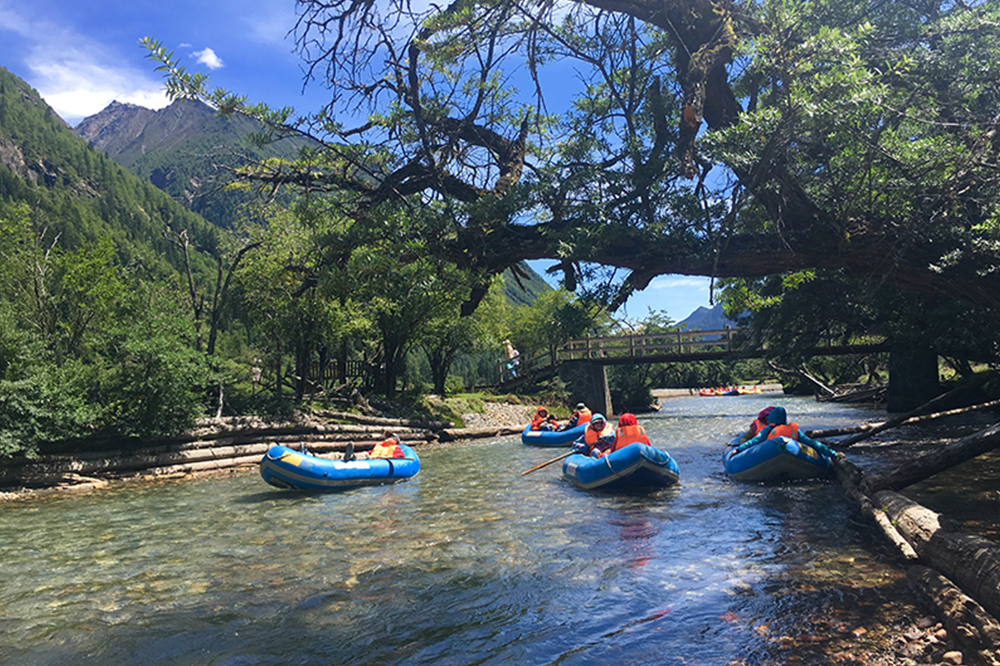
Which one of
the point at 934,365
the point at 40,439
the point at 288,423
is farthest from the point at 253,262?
the point at 934,365

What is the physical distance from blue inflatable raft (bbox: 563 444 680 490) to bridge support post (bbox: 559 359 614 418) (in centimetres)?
2529

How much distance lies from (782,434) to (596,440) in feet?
12.9

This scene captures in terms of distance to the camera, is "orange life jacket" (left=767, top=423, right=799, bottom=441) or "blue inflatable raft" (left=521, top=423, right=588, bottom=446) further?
"blue inflatable raft" (left=521, top=423, right=588, bottom=446)

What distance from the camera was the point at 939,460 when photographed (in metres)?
6.97

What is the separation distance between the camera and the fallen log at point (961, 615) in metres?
3.64

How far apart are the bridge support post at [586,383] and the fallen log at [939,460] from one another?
93.6ft

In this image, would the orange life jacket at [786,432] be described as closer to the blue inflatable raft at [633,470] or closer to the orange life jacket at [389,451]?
the blue inflatable raft at [633,470]

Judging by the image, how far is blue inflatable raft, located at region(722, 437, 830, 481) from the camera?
11.2 metres

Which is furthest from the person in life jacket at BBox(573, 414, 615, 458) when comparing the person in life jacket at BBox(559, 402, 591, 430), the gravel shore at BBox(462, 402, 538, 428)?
the gravel shore at BBox(462, 402, 538, 428)

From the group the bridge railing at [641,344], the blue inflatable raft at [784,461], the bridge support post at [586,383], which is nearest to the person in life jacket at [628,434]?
the blue inflatable raft at [784,461]

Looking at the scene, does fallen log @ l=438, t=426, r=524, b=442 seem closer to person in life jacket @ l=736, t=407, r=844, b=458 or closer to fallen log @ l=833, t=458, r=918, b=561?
person in life jacket @ l=736, t=407, r=844, b=458

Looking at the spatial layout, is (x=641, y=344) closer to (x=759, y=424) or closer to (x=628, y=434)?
→ (x=759, y=424)

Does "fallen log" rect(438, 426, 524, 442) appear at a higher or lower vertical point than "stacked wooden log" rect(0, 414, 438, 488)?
lower

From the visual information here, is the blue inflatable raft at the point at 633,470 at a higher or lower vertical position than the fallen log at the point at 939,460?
lower
